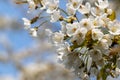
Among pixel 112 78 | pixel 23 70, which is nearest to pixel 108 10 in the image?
pixel 112 78

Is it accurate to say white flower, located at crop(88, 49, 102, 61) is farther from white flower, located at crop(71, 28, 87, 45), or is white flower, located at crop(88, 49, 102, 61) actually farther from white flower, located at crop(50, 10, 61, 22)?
white flower, located at crop(50, 10, 61, 22)

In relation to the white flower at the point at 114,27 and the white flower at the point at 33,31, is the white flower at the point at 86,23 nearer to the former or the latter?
the white flower at the point at 114,27

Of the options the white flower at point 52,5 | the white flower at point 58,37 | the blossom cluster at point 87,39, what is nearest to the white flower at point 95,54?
the blossom cluster at point 87,39

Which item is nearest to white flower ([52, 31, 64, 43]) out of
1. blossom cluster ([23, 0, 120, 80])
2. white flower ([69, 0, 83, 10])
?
blossom cluster ([23, 0, 120, 80])

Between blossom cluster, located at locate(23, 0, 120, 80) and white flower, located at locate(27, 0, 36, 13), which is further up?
white flower, located at locate(27, 0, 36, 13)

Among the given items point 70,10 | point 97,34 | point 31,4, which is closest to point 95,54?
point 97,34

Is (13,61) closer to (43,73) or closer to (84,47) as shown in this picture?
(43,73)

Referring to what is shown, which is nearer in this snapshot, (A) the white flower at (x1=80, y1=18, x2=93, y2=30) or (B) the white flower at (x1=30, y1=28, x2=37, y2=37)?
(A) the white flower at (x1=80, y1=18, x2=93, y2=30)

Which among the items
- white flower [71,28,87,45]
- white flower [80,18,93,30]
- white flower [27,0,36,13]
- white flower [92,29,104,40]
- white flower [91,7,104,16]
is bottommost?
white flower [92,29,104,40]

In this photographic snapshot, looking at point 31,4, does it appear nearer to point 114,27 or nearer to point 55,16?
point 55,16
